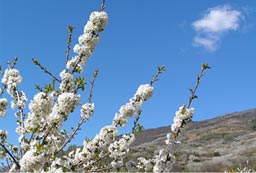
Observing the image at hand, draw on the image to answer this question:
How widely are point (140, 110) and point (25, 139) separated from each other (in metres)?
1.78

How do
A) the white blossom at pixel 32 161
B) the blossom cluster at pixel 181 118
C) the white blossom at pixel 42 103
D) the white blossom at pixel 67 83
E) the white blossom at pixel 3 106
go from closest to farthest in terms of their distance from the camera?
the white blossom at pixel 32 161, the white blossom at pixel 42 103, the blossom cluster at pixel 181 118, the white blossom at pixel 67 83, the white blossom at pixel 3 106

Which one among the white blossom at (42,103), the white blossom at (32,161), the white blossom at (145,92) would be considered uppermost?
the white blossom at (145,92)

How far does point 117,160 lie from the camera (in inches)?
239

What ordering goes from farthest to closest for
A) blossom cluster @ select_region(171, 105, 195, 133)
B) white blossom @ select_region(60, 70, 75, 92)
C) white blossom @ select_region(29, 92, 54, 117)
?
white blossom @ select_region(60, 70, 75, 92) < blossom cluster @ select_region(171, 105, 195, 133) < white blossom @ select_region(29, 92, 54, 117)

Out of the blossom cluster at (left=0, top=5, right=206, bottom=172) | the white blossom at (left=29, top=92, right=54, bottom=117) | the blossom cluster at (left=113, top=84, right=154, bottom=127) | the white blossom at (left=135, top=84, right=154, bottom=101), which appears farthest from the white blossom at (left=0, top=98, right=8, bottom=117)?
the white blossom at (left=135, top=84, right=154, bottom=101)

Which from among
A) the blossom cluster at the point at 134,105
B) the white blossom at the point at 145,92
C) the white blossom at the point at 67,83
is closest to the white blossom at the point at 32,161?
the white blossom at the point at 67,83

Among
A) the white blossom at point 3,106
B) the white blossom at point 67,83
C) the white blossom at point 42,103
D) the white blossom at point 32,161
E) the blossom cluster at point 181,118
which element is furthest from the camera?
the white blossom at point 3,106

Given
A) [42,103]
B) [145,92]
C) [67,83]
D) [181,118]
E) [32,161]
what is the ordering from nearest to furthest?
[32,161], [42,103], [181,118], [67,83], [145,92]

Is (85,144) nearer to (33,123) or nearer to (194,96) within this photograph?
(33,123)

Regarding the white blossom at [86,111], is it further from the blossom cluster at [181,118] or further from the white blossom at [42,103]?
the blossom cluster at [181,118]

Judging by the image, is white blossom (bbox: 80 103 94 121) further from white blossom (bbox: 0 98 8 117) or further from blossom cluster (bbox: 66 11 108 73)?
white blossom (bbox: 0 98 8 117)

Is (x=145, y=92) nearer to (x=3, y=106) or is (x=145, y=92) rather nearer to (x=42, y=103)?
(x=42, y=103)

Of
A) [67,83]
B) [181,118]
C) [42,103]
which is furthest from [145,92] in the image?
[42,103]

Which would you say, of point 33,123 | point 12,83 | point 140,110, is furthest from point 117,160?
point 12,83
